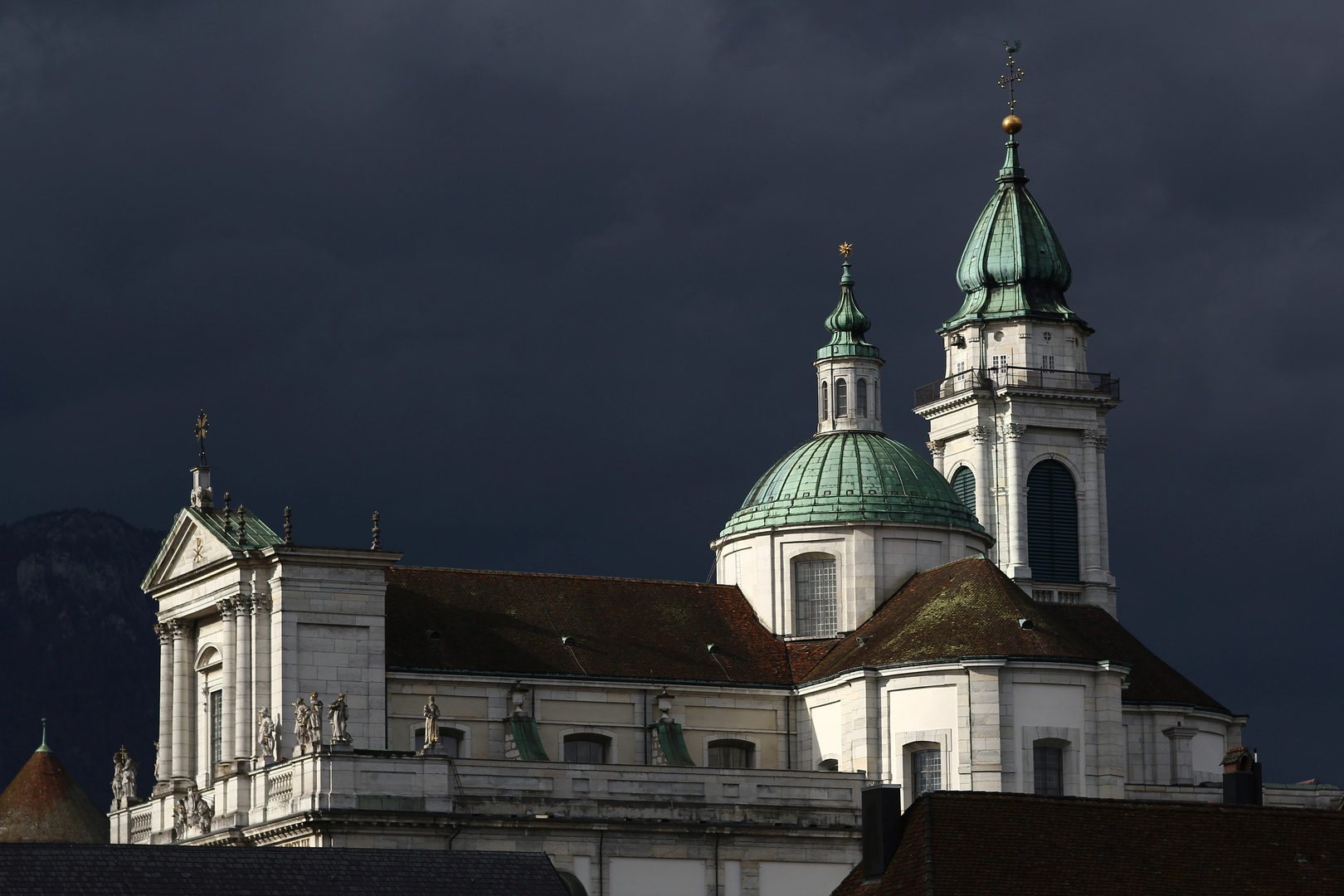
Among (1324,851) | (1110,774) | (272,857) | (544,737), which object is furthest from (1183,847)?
(544,737)

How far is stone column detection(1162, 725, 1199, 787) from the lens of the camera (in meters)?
96.0

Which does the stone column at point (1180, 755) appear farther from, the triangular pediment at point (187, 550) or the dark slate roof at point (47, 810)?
the dark slate roof at point (47, 810)

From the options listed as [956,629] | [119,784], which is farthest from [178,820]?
[956,629]

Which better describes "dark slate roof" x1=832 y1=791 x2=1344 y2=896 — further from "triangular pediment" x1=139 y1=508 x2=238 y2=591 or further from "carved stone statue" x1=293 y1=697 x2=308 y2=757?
"triangular pediment" x1=139 y1=508 x2=238 y2=591

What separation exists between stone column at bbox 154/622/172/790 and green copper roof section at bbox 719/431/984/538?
19.3 m

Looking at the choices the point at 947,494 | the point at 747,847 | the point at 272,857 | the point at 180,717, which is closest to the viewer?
the point at 272,857

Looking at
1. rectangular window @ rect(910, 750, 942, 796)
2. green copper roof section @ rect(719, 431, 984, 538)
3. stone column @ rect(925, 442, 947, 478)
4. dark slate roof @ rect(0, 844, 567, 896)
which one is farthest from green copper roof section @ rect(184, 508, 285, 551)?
stone column @ rect(925, 442, 947, 478)

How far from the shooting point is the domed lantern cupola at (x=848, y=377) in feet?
320

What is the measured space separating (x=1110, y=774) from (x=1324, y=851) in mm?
24916

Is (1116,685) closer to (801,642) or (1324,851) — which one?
(801,642)

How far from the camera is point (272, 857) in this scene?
55281 millimetres

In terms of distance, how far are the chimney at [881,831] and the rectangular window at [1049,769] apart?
2610 cm

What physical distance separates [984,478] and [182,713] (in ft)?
134

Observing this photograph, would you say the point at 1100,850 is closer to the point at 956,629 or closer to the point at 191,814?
the point at 956,629
